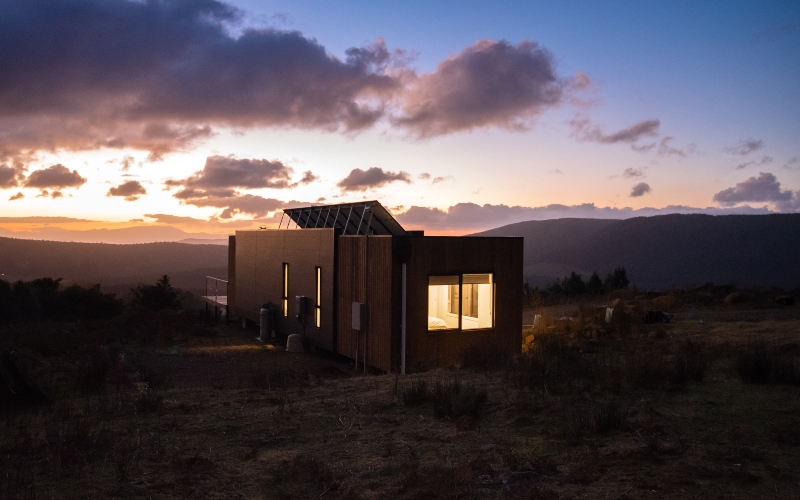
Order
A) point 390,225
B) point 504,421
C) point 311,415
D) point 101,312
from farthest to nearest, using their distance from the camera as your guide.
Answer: point 101,312 → point 390,225 → point 311,415 → point 504,421

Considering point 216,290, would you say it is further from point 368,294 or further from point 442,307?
point 442,307

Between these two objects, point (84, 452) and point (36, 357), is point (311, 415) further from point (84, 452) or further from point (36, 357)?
point (36, 357)

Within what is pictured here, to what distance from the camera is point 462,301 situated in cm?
1375

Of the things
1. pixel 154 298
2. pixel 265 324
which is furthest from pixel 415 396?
pixel 154 298

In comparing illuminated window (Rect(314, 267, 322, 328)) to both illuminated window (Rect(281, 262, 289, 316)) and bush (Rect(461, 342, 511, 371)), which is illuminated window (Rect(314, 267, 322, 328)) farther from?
bush (Rect(461, 342, 511, 371))

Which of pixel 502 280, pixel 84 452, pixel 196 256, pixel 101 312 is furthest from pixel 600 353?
pixel 196 256

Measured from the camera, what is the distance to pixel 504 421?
6.22 m

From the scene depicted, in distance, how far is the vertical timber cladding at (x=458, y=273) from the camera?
12852 millimetres

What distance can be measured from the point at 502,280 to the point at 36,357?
434 inches

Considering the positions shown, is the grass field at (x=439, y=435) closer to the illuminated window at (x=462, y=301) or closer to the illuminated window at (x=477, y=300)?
the illuminated window at (x=462, y=301)

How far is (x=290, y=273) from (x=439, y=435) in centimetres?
1327

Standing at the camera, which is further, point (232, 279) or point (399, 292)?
point (232, 279)

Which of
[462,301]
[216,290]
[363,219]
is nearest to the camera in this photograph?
[462,301]

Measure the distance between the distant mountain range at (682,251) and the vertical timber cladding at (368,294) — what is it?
250 ft
